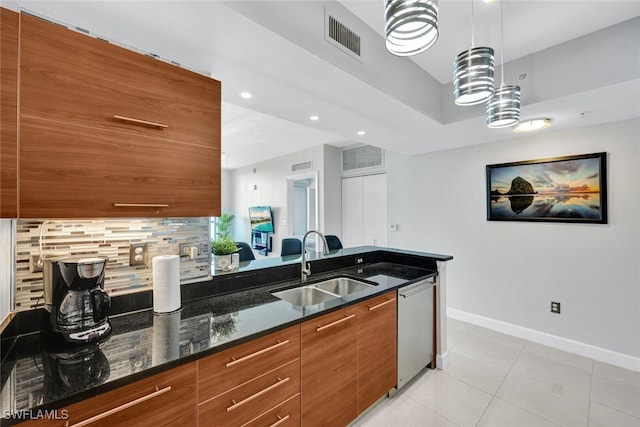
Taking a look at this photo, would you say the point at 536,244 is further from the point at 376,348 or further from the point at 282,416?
the point at 282,416

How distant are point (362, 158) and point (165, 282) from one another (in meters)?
4.27

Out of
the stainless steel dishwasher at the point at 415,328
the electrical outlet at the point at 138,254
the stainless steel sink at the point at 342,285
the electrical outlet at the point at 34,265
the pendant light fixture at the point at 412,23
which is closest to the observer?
the pendant light fixture at the point at 412,23

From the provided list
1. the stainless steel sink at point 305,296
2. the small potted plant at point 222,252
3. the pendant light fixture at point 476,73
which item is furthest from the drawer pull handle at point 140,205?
the pendant light fixture at point 476,73

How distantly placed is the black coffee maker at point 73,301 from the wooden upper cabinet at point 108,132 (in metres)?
0.24

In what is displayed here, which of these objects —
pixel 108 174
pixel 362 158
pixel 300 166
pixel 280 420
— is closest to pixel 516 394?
pixel 280 420

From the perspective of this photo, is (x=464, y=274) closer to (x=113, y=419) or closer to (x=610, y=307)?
(x=610, y=307)

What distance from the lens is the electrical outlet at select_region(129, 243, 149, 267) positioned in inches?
58.6

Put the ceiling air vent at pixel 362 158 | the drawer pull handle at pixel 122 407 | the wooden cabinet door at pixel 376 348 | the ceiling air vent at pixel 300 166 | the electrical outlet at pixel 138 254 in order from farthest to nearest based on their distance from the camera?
the ceiling air vent at pixel 300 166, the ceiling air vent at pixel 362 158, the wooden cabinet door at pixel 376 348, the electrical outlet at pixel 138 254, the drawer pull handle at pixel 122 407

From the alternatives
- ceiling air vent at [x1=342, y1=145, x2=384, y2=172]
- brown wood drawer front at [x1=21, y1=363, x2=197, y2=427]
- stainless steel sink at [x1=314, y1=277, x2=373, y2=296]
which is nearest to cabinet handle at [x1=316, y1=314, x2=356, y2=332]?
stainless steel sink at [x1=314, y1=277, x2=373, y2=296]

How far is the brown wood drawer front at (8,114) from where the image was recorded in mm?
959

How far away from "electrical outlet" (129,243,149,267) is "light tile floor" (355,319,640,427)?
180 cm

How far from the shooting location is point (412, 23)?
102 cm

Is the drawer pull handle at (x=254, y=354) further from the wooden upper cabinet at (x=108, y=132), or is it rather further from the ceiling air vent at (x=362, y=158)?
the ceiling air vent at (x=362, y=158)

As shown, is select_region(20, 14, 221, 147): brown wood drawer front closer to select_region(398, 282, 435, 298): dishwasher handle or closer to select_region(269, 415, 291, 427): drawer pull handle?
select_region(269, 415, 291, 427): drawer pull handle
